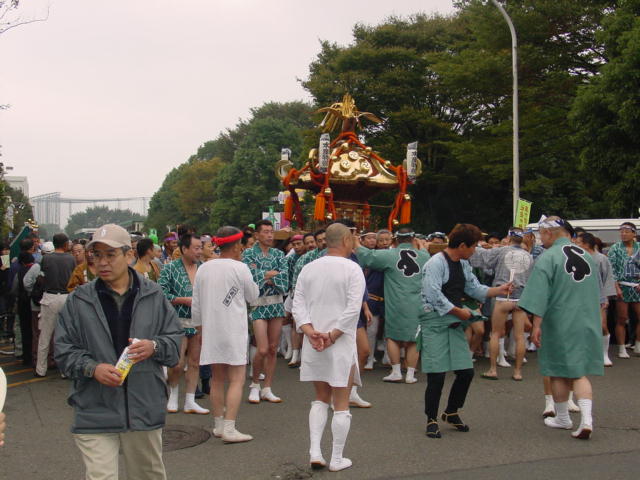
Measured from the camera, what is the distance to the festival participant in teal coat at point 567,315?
6.28 metres

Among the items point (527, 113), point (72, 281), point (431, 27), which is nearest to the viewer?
point (72, 281)

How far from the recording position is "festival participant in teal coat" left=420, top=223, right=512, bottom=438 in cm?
624

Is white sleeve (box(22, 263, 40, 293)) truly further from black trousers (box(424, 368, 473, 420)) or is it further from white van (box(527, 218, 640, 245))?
white van (box(527, 218, 640, 245))

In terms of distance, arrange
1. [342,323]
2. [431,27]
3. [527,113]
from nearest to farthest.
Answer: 1. [342,323]
2. [527,113]
3. [431,27]

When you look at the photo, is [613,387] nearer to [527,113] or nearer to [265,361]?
[265,361]

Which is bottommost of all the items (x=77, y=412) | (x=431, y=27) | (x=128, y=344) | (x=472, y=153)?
(x=77, y=412)

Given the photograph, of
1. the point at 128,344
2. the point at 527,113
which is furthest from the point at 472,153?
the point at 128,344

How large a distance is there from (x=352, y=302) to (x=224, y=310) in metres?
1.44

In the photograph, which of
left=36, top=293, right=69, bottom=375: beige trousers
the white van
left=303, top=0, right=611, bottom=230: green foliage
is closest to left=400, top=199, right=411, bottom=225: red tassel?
the white van

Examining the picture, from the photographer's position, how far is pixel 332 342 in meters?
5.27

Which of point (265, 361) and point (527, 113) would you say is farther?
point (527, 113)

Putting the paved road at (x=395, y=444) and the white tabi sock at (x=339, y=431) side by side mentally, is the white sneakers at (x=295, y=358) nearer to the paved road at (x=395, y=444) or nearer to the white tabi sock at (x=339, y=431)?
the paved road at (x=395, y=444)

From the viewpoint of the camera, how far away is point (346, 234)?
553 cm

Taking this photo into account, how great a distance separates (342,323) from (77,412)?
2.22 metres
